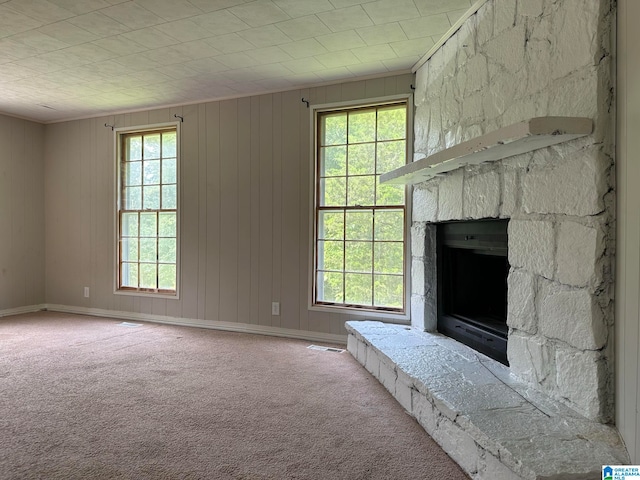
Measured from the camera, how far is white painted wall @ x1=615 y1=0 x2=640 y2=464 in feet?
5.14

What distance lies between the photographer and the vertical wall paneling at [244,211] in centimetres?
450

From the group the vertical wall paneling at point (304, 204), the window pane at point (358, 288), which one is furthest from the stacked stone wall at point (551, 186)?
the vertical wall paneling at point (304, 204)

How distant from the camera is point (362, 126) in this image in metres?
4.07

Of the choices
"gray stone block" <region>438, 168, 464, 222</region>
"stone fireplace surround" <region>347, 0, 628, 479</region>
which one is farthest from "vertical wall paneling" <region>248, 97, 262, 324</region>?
"gray stone block" <region>438, 168, 464, 222</region>

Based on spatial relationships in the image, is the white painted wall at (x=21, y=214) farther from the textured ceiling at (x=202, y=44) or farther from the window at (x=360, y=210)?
the window at (x=360, y=210)

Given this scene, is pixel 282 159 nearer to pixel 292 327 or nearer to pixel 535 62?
pixel 292 327

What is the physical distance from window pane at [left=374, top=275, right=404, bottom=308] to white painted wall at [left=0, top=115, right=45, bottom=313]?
4.65 metres

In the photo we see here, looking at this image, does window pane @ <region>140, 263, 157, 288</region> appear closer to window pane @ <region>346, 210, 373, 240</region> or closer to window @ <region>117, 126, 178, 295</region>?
window @ <region>117, 126, 178, 295</region>

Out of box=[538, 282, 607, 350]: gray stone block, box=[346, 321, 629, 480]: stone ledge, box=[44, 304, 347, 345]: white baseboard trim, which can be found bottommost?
box=[44, 304, 347, 345]: white baseboard trim

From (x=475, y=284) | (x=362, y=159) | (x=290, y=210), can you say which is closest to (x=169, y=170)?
(x=290, y=210)

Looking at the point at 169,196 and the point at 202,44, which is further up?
the point at 202,44

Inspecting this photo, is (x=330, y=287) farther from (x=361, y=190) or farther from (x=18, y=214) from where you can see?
(x=18, y=214)

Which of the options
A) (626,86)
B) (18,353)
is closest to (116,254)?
(18,353)

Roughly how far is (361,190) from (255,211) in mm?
1157
